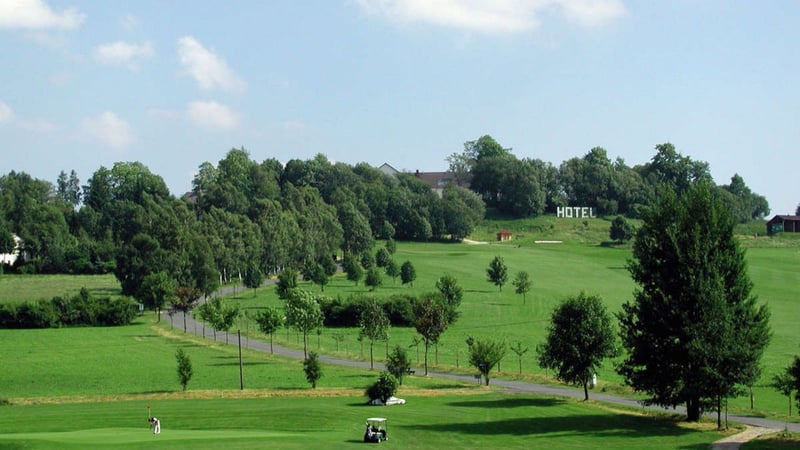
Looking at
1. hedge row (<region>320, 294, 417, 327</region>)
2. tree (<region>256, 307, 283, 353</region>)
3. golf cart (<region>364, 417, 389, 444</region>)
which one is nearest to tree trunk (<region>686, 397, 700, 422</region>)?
golf cart (<region>364, 417, 389, 444</region>)

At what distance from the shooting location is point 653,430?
43719 millimetres

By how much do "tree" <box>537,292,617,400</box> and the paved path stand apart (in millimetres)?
1799

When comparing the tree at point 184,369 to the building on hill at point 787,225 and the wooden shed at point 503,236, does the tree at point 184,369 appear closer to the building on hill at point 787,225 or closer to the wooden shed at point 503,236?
the wooden shed at point 503,236

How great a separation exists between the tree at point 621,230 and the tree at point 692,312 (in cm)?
13060

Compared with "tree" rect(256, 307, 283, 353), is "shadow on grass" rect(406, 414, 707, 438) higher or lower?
lower

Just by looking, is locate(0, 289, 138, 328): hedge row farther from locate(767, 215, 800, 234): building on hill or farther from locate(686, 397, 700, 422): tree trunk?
locate(767, 215, 800, 234): building on hill

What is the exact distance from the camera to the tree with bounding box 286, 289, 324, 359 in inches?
2817

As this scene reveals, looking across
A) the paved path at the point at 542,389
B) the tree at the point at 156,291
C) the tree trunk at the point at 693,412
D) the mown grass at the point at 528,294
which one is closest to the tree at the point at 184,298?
the paved path at the point at 542,389

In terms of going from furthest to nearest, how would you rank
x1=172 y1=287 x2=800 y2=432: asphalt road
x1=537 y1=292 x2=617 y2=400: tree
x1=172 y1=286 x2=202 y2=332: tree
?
x1=172 y1=286 x2=202 y2=332: tree → x1=537 y1=292 x2=617 y2=400: tree → x1=172 y1=287 x2=800 y2=432: asphalt road

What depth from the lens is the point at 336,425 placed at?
44.2 metres

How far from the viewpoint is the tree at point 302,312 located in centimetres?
7156

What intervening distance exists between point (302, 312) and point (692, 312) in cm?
3440

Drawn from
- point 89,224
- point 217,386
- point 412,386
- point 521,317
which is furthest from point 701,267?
point 89,224

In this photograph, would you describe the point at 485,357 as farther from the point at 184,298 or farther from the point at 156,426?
the point at 184,298
